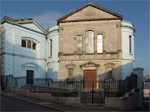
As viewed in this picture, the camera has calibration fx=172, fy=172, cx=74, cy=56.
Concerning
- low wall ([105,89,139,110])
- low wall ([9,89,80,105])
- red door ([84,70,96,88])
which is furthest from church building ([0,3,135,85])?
low wall ([105,89,139,110])

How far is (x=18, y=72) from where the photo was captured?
19969 mm

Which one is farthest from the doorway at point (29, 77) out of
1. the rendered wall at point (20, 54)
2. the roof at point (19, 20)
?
the roof at point (19, 20)

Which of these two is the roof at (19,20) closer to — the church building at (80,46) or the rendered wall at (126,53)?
Answer: the church building at (80,46)

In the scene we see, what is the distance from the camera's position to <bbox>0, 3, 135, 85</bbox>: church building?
20.4 metres

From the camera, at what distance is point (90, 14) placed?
2170 cm

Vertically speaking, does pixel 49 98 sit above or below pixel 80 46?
below

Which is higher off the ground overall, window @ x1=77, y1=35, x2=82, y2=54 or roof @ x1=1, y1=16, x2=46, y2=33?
roof @ x1=1, y1=16, x2=46, y2=33

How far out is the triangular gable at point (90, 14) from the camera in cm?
2125

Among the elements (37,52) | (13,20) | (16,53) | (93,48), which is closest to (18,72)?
(16,53)

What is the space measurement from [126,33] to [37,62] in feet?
39.5

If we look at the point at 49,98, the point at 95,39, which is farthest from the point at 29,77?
the point at 95,39

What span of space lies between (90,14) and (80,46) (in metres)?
4.23

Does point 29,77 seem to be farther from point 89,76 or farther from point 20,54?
point 89,76

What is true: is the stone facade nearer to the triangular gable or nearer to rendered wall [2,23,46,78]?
the triangular gable
